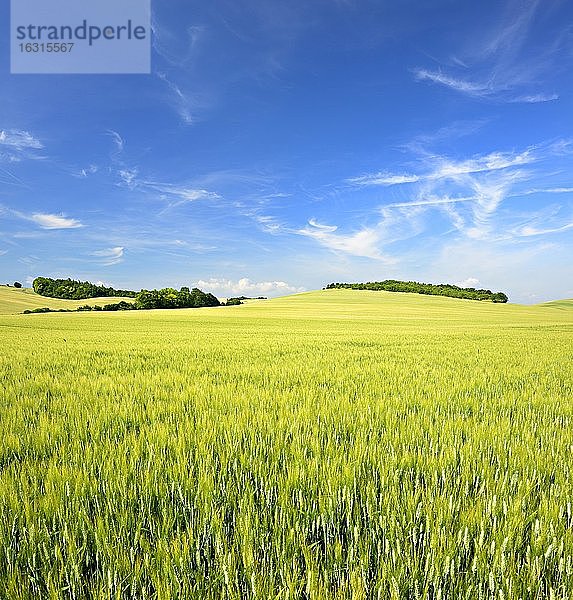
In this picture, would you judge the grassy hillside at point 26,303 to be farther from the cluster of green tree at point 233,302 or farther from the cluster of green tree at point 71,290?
Answer: the cluster of green tree at point 233,302

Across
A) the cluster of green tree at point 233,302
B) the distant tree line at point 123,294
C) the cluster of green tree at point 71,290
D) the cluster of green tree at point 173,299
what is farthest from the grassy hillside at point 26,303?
the cluster of green tree at point 233,302

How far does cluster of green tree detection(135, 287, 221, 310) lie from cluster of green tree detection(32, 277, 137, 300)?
15.3 m

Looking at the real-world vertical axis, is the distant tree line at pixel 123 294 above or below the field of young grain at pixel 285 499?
above

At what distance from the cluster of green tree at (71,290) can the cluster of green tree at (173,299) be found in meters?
15.3

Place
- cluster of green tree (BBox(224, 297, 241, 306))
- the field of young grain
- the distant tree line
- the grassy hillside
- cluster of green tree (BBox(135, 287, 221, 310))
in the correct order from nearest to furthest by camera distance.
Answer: the field of young grain
the grassy hillside
the distant tree line
cluster of green tree (BBox(135, 287, 221, 310))
cluster of green tree (BBox(224, 297, 241, 306))

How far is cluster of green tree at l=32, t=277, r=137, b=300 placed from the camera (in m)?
82.4

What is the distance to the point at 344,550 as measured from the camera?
6.53 ft

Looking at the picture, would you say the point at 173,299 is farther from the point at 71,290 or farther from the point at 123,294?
the point at 71,290

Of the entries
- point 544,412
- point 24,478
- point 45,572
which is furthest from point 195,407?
point 544,412

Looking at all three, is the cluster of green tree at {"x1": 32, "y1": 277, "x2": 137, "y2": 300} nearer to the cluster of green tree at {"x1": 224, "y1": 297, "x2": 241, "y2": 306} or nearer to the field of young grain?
the cluster of green tree at {"x1": 224, "y1": 297, "x2": 241, "y2": 306}

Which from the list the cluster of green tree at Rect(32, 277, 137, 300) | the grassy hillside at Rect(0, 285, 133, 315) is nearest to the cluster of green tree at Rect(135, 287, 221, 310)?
the grassy hillside at Rect(0, 285, 133, 315)

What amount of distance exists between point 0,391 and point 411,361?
871 centimetres

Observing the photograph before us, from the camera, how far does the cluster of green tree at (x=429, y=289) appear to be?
99.2m

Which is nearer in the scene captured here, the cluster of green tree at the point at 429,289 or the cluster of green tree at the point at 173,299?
the cluster of green tree at the point at 173,299
